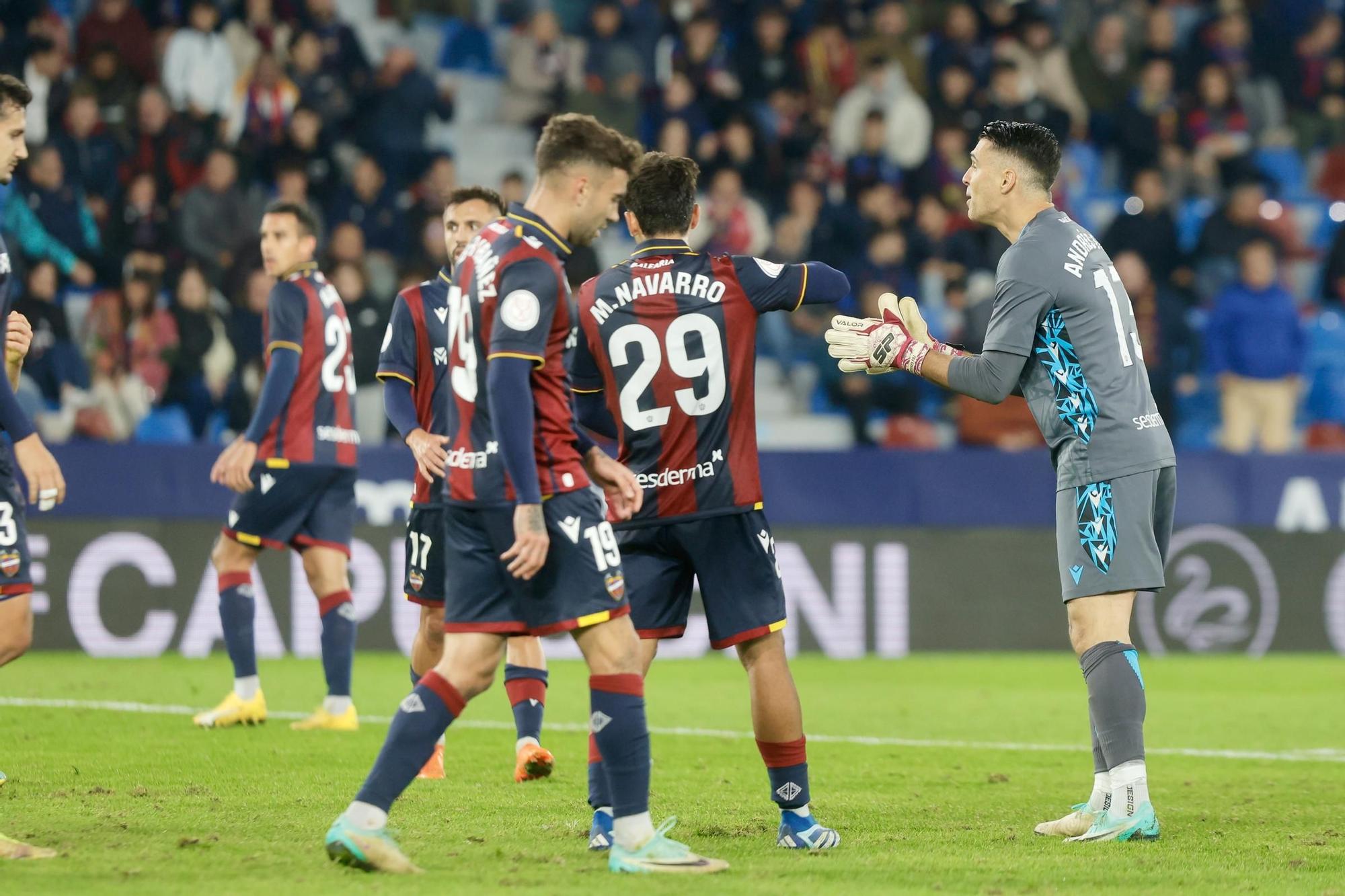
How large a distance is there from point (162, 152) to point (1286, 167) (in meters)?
11.7

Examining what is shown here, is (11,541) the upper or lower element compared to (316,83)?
lower

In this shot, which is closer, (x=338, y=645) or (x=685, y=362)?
(x=685, y=362)

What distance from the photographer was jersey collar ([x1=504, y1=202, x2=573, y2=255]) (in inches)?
201

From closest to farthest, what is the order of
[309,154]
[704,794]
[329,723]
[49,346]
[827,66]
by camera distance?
[704,794]
[329,723]
[49,346]
[309,154]
[827,66]

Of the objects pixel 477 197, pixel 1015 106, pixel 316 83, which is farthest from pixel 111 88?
pixel 477 197

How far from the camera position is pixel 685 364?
5.82m

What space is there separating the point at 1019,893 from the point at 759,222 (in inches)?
454

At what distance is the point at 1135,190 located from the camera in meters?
17.3

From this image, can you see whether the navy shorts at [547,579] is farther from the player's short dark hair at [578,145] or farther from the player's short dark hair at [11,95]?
the player's short dark hair at [11,95]

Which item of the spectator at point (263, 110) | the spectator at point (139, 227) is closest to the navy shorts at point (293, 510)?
the spectator at point (139, 227)

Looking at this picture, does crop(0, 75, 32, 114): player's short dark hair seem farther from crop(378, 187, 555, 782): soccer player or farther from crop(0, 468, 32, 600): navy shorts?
crop(378, 187, 555, 782): soccer player

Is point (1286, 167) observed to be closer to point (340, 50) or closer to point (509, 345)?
point (340, 50)

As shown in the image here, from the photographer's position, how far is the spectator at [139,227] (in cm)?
1472

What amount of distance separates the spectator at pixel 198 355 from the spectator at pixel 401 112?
9.12 ft
